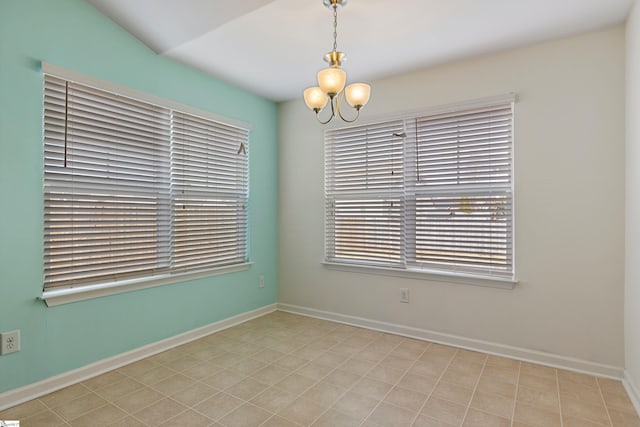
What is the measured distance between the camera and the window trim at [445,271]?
2.64 metres

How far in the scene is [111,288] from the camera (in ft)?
8.08

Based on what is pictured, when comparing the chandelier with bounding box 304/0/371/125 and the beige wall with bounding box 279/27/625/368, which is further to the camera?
the beige wall with bounding box 279/27/625/368

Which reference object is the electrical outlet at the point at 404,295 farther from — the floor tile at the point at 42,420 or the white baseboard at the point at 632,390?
the floor tile at the point at 42,420

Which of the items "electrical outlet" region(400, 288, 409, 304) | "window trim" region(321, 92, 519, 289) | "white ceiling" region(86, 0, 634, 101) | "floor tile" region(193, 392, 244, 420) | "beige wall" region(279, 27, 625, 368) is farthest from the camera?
"electrical outlet" region(400, 288, 409, 304)

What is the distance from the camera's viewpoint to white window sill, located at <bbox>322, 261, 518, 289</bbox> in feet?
8.80

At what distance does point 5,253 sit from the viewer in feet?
6.51

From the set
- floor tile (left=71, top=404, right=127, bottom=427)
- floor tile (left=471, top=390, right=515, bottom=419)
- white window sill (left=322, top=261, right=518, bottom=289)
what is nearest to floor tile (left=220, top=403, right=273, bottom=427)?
floor tile (left=71, top=404, right=127, bottom=427)

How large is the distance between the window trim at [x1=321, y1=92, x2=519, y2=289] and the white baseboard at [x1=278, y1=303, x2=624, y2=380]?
47 centimetres

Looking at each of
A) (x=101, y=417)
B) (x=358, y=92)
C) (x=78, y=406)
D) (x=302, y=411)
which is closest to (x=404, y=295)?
(x=302, y=411)

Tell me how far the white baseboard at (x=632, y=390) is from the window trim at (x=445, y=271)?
822 mm

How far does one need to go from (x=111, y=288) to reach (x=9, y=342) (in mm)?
599

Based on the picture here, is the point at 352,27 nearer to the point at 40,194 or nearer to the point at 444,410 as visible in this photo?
the point at 40,194

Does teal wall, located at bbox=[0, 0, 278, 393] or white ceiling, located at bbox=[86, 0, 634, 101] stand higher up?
white ceiling, located at bbox=[86, 0, 634, 101]

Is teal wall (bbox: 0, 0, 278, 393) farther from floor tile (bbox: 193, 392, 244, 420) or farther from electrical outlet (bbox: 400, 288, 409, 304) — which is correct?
electrical outlet (bbox: 400, 288, 409, 304)
